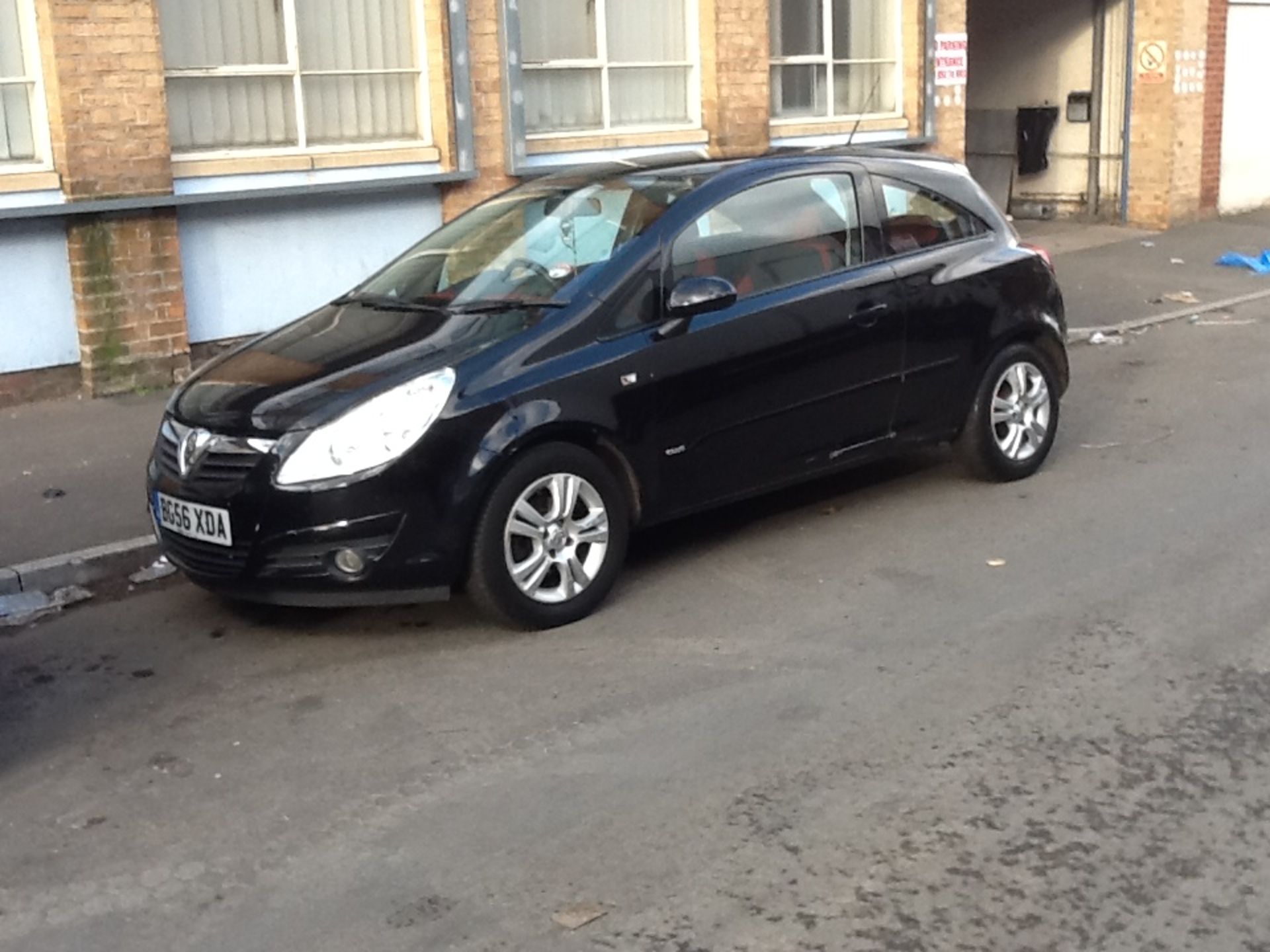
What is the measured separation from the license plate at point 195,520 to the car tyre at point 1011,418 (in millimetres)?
3648

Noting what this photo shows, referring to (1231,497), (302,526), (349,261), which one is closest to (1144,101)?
(349,261)

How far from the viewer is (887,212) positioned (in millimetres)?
7523

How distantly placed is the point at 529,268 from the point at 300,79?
5.74 meters

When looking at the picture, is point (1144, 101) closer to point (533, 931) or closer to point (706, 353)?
point (706, 353)

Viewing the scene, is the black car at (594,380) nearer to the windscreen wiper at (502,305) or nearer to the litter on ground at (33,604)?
the windscreen wiper at (502,305)

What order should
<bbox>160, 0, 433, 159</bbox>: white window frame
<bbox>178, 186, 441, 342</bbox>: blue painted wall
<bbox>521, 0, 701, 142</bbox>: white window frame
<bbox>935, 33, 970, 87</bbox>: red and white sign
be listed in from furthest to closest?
<bbox>935, 33, 970, 87</bbox>: red and white sign → <bbox>521, 0, 701, 142</bbox>: white window frame → <bbox>160, 0, 433, 159</bbox>: white window frame → <bbox>178, 186, 441, 342</bbox>: blue painted wall

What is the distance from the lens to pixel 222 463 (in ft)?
19.8

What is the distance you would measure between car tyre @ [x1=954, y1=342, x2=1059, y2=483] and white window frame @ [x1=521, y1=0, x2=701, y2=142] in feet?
20.0

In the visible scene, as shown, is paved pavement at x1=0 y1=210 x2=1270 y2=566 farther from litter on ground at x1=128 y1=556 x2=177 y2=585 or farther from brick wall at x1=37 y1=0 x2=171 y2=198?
brick wall at x1=37 y1=0 x2=171 y2=198

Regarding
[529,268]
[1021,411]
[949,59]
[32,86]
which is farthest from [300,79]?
[949,59]

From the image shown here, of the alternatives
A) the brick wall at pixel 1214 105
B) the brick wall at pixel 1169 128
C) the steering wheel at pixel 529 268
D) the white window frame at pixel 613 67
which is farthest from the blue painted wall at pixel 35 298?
the brick wall at pixel 1214 105

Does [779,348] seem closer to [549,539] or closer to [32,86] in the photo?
[549,539]

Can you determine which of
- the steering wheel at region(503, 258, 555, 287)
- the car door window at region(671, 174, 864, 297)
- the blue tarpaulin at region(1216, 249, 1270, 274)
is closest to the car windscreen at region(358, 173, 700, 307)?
the steering wheel at region(503, 258, 555, 287)

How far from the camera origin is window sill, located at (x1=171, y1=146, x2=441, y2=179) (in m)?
11.1
